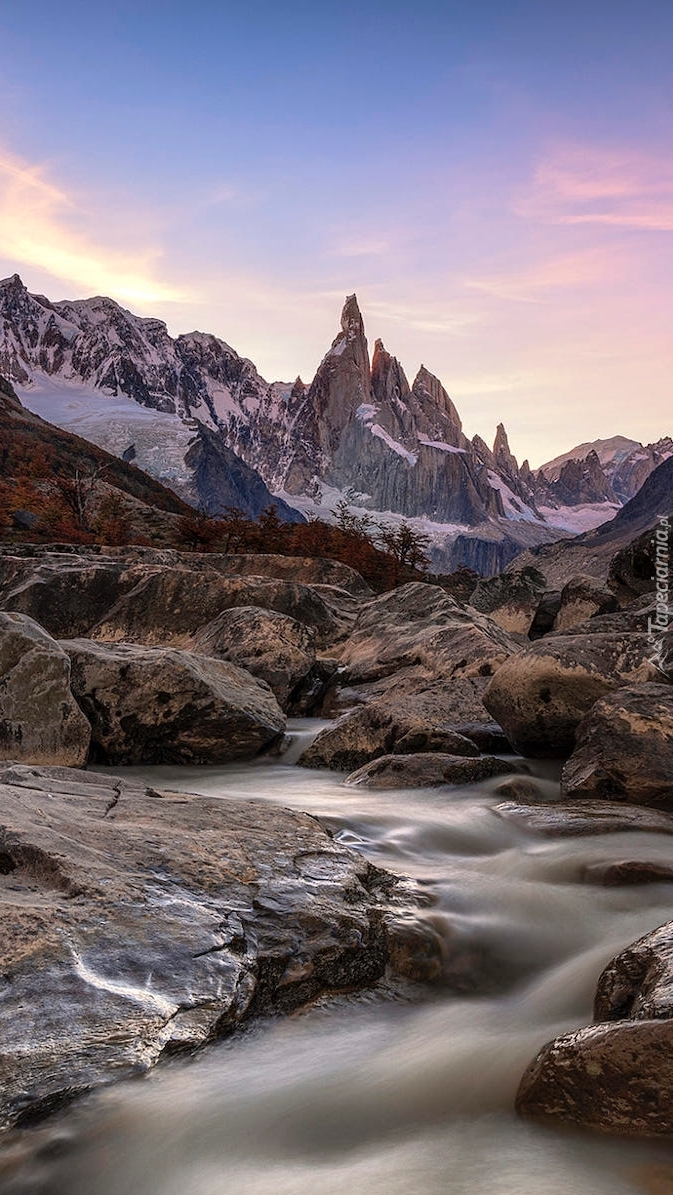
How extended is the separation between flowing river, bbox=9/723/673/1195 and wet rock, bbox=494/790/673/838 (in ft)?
3.16

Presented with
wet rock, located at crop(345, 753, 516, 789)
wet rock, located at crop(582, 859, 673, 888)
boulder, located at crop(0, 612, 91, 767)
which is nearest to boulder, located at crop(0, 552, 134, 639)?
boulder, located at crop(0, 612, 91, 767)

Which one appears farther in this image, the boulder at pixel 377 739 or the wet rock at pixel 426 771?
the boulder at pixel 377 739

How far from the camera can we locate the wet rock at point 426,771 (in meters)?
8.29

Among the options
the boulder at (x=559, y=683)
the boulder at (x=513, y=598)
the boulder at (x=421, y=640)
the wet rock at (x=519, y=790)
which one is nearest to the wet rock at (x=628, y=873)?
the wet rock at (x=519, y=790)

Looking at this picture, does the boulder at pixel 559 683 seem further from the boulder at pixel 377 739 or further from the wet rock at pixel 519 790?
the wet rock at pixel 519 790

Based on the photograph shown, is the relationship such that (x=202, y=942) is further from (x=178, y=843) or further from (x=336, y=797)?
(x=336, y=797)

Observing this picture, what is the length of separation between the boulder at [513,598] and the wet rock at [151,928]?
942 inches

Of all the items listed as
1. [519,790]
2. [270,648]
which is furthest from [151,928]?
[270,648]

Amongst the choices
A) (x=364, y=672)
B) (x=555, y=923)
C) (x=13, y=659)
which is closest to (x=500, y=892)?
(x=555, y=923)

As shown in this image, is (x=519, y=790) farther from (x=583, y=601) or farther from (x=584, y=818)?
(x=583, y=601)

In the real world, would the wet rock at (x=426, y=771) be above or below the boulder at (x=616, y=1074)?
below

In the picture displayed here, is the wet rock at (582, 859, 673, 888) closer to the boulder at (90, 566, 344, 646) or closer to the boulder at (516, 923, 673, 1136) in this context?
the boulder at (516, 923, 673, 1136)

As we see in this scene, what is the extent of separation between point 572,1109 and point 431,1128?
533mm

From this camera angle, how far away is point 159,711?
967 centimetres
